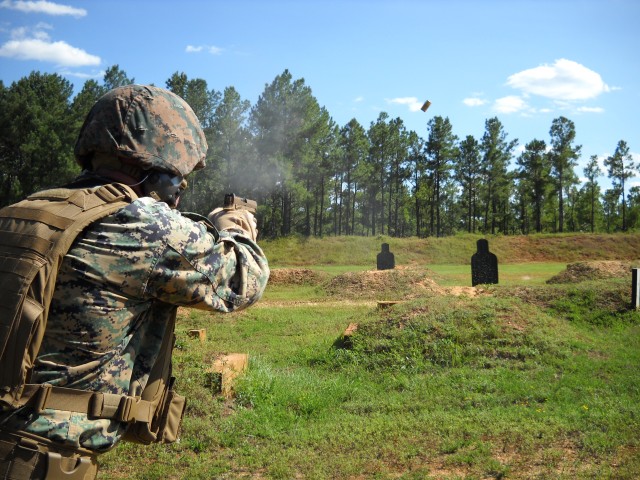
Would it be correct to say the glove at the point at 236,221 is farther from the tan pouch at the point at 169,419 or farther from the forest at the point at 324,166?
the forest at the point at 324,166

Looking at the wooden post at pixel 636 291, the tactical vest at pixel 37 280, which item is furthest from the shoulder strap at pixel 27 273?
the wooden post at pixel 636 291

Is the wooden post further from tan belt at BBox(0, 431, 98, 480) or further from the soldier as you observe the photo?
tan belt at BBox(0, 431, 98, 480)

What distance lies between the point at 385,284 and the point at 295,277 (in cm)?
697

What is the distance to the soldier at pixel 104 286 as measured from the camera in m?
1.85

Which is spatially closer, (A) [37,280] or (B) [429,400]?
(A) [37,280]

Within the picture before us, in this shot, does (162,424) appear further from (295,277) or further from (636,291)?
(295,277)

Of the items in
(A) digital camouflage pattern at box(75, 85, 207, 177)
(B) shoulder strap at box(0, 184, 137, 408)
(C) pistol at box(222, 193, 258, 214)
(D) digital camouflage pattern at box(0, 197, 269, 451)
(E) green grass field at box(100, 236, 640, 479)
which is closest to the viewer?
(B) shoulder strap at box(0, 184, 137, 408)

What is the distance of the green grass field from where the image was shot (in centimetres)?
494

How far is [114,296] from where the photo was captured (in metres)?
1.98

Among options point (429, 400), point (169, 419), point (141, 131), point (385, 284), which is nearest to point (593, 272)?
point (385, 284)

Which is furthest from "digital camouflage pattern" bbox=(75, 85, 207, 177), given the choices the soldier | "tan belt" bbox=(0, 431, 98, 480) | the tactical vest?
"tan belt" bbox=(0, 431, 98, 480)

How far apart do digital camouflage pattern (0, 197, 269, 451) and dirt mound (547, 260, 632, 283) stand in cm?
1977

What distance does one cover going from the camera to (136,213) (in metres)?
1.99

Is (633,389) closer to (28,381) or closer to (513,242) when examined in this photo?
(28,381)
